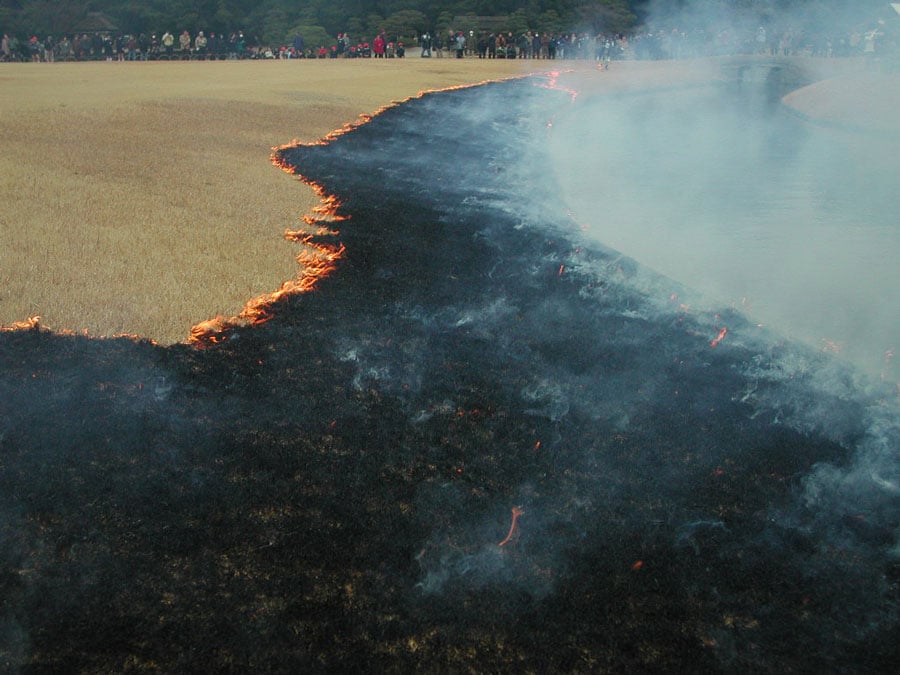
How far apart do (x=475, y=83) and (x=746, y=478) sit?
43.3 ft

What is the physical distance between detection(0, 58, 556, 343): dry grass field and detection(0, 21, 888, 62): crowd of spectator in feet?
33.8

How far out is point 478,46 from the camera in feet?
77.8

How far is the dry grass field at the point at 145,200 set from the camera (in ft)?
12.1

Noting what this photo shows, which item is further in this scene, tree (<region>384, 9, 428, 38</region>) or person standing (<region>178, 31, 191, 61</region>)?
tree (<region>384, 9, 428, 38</region>)

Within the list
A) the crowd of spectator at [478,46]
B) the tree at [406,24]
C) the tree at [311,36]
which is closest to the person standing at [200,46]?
the crowd of spectator at [478,46]

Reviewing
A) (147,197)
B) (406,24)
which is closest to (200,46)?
(406,24)

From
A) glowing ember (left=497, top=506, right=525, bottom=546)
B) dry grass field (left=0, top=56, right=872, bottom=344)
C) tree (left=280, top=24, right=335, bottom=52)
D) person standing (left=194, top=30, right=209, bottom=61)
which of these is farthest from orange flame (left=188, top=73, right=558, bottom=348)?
tree (left=280, top=24, right=335, bottom=52)

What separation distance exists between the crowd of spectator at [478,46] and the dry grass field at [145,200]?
10314 mm

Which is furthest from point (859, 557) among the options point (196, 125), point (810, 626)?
point (196, 125)

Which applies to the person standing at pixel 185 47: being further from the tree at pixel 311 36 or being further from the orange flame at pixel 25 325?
the orange flame at pixel 25 325

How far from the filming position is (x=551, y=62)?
20828 mm

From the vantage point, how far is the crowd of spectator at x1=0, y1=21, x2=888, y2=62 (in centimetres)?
1798

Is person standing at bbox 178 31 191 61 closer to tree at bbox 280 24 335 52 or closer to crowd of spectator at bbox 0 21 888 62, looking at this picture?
crowd of spectator at bbox 0 21 888 62

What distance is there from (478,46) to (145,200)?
68.0 feet
